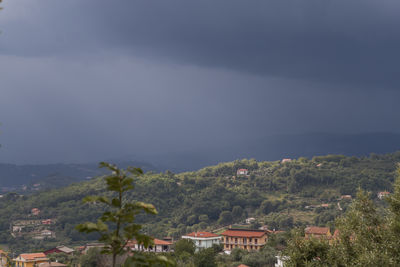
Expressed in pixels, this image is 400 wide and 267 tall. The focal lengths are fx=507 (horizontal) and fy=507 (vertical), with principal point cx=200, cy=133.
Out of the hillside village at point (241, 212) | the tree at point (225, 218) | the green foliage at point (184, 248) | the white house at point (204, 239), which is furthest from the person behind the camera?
the tree at point (225, 218)

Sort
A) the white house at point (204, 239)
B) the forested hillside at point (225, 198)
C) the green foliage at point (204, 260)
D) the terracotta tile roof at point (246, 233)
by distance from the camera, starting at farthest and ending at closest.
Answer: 1. the forested hillside at point (225, 198)
2. the white house at point (204, 239)
3. the terracotta tile roof at point (246, 233)
4. the green foliage at point (204, 260)

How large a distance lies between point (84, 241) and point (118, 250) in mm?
111970

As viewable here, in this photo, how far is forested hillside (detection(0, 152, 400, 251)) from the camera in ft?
393

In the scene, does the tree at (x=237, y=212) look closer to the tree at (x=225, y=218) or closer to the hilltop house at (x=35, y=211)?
the tree at (x=225, y=218)

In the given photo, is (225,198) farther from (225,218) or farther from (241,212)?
(225,218)

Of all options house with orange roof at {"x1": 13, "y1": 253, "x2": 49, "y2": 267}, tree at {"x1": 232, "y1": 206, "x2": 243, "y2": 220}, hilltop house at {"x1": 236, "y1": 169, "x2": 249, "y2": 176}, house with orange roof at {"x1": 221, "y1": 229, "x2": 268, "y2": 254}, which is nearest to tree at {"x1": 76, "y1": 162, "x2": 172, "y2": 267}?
house with orange roof at {"x1": 13, "y1": 253, "x2": 49, "y2": 267}

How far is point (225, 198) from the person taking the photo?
472ft

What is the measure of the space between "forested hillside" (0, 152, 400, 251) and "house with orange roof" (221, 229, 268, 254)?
84.0 ft

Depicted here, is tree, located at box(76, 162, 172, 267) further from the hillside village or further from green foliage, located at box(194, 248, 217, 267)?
the hillside village

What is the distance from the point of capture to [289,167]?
16588cm

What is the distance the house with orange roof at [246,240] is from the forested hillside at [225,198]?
25592 millimetres

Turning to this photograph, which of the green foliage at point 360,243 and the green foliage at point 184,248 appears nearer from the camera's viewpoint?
the green foliage at point 360,243

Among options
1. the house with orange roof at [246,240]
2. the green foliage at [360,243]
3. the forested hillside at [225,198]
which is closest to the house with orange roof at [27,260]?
the house with orange roof at [246,240]

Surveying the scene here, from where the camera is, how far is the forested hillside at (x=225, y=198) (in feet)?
393
